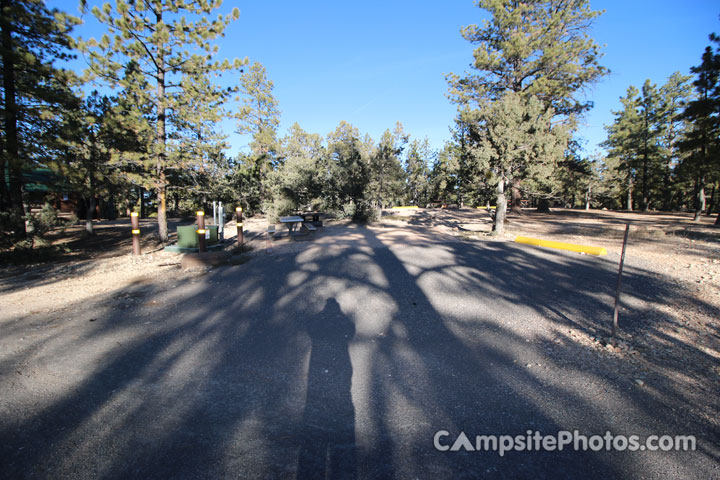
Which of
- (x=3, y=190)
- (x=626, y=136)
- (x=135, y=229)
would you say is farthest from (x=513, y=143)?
(x=626, y=136)

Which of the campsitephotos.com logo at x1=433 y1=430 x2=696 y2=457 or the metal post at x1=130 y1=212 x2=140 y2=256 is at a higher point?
the metal post at x1=130 y1=212 x2=140 y2=256

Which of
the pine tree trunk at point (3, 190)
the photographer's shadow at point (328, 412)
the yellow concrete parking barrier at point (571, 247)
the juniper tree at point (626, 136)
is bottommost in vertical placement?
the photographer's shadow at point (328, 412)

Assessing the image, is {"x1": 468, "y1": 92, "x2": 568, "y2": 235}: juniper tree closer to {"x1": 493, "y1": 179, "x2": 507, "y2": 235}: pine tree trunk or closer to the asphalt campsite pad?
{"x1": 493, "y1": 179, "x2": 507, "y2": 235}: pine tree trunk

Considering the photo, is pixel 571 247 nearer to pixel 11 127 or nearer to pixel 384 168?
pixel 384 168

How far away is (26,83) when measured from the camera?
1023 cm

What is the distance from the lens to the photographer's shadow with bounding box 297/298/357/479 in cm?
222

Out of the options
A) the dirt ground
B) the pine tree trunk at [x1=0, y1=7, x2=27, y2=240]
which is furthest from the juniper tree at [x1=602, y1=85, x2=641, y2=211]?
the pine tree trunk at [x1=0, y1=7, x2=27, y2=240]

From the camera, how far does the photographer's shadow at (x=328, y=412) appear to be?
222 cm

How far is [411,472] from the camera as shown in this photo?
2.18m

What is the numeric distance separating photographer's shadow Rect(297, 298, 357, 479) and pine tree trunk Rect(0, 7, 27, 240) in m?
11.4

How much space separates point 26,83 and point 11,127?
4.98 feet

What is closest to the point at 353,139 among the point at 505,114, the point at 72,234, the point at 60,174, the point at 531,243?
the point at 505,114

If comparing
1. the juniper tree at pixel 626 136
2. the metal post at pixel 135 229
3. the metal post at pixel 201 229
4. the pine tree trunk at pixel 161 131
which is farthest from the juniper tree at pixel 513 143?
the juniper tree at pixel 626 136

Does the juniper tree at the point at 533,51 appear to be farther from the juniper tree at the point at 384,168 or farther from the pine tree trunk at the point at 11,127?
the pine tree trunk at the point at 11,127
